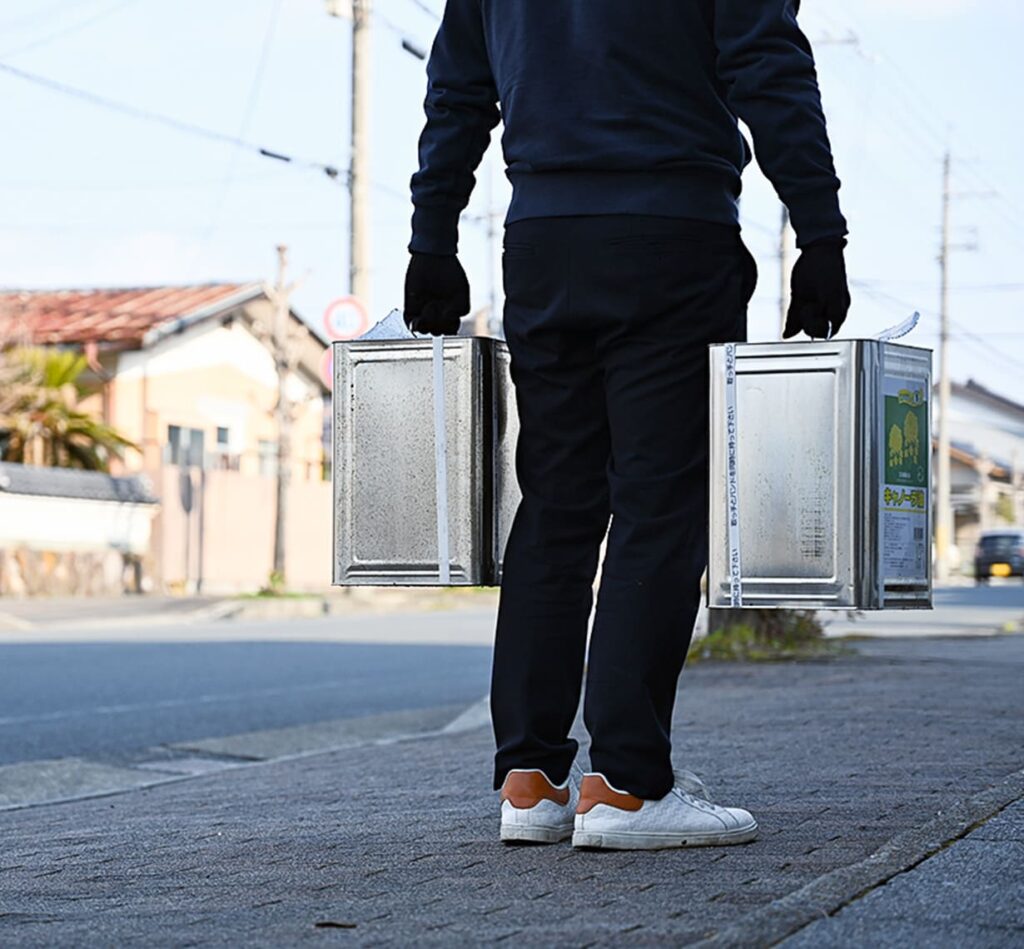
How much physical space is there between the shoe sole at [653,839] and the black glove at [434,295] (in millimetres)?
1104

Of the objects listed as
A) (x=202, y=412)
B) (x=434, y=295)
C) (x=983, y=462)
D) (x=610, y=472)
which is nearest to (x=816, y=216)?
(x=610, y=472)

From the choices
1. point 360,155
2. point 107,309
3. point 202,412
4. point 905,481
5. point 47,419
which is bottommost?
point 905,481

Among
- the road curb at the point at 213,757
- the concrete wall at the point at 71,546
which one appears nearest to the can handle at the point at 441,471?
the road curb at the point at 213,757

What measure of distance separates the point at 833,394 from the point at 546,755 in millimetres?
933

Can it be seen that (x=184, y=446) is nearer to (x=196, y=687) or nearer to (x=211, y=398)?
(x=211, y=398)

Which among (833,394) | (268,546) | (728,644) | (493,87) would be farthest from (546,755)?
(268,546)

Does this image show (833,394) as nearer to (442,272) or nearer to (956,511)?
(442,272)

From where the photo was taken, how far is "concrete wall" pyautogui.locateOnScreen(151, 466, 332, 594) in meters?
30.0

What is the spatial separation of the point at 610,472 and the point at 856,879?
1061 mm

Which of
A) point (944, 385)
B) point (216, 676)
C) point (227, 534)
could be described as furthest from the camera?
point (944, 385)

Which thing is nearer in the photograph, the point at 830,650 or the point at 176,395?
the point at 830,650

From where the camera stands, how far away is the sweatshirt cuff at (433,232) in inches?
154

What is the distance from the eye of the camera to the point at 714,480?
3.53 metres

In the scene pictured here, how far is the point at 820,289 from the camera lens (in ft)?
11.4
